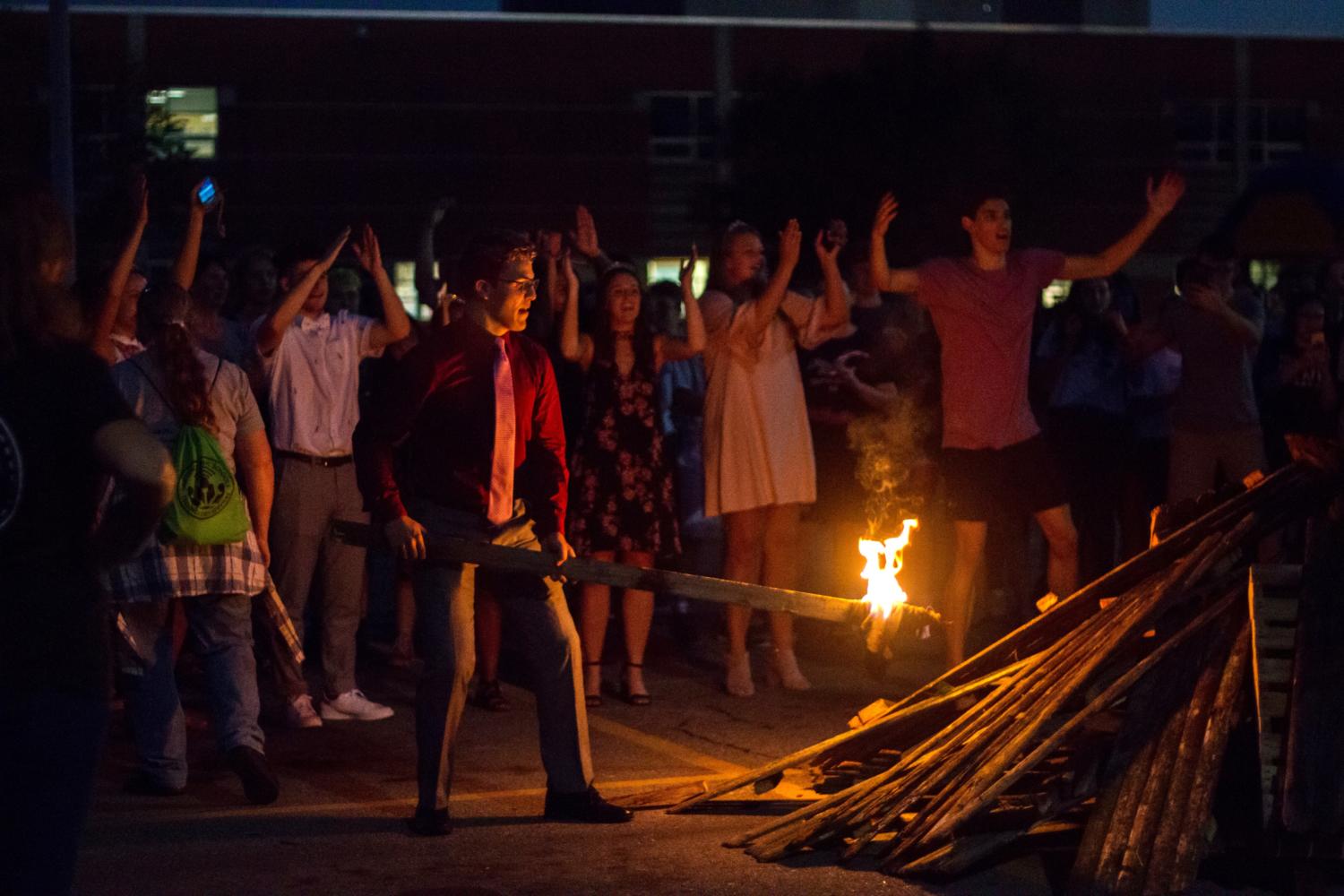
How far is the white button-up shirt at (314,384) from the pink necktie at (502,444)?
87.2 inches

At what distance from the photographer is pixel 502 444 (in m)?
7.07

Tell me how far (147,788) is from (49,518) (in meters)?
3.91

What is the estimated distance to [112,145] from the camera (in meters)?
33.7

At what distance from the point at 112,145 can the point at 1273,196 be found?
61.1 feet

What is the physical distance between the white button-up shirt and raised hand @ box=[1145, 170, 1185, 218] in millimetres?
3662

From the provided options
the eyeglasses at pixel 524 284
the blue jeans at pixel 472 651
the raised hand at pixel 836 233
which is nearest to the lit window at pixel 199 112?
the raised hand at pixel 836 233

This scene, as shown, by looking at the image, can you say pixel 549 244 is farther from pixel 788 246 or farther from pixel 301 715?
pixel 301 715

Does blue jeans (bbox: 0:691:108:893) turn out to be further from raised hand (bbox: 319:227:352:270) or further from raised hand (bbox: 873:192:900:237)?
raised hand (bbox: 873:192:900:237)

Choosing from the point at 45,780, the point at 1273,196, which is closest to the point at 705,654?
the point at 45,780

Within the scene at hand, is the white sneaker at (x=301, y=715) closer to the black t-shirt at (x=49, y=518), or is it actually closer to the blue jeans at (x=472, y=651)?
the blue jeans at (x=472, y=651)

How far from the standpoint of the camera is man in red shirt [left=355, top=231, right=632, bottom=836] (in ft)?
22.7

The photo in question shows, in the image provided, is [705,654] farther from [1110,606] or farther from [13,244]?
[13,244]

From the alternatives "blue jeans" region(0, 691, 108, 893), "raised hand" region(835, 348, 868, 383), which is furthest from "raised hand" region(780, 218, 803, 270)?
"blue jeans" region(0, 691, 108, 893)

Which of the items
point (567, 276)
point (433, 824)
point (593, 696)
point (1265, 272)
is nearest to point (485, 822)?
point (433, 824)
